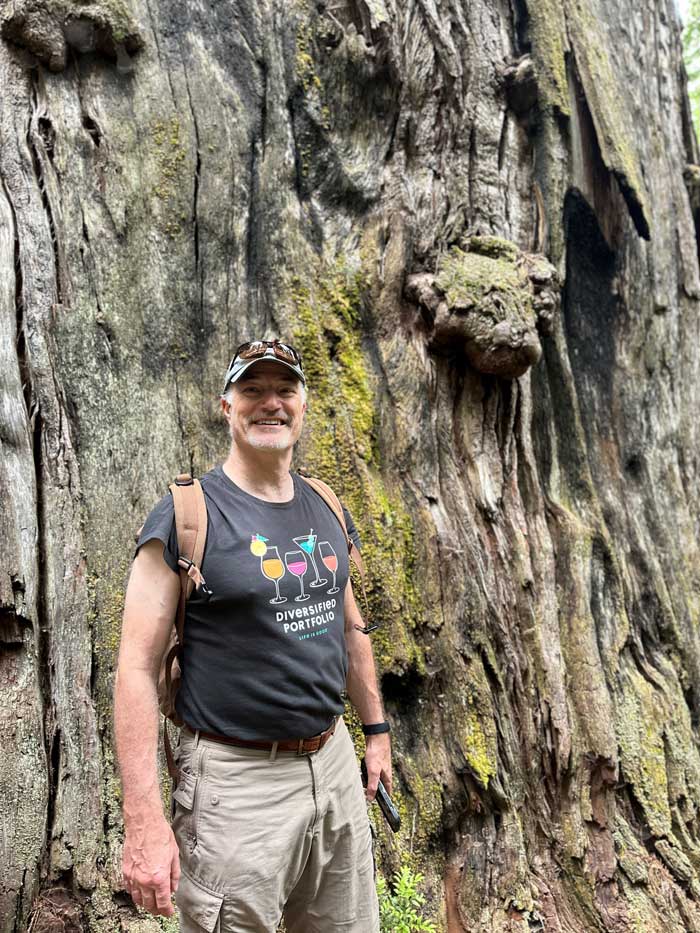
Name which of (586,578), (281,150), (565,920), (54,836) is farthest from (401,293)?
(565,920)

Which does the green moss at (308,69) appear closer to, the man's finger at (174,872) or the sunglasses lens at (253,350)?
the sunglasses lens at (253,350)

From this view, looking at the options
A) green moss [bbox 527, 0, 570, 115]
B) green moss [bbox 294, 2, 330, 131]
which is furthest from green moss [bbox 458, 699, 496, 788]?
green moss [bbox 527, 0, 570, 115]

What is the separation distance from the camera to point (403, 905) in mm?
3742

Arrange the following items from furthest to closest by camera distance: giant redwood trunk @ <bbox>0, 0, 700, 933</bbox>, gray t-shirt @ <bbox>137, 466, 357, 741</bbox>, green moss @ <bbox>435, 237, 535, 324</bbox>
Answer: green moss @ <bbox>435, 237, 535, 324</bbox>, giant redwood trunk @ <bbox>0, 0, 700, 933</bbox>, gray t-shirt @ <bbox>137, 466, 357, 741</bbox>

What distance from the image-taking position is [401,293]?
4727 millimetres

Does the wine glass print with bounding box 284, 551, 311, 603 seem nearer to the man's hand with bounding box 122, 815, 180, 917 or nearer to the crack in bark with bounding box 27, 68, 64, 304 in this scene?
the man's hand with bounding box 122, 815, 180, 917

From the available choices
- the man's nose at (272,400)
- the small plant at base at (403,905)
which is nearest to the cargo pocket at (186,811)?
the man's nose at (272,400)

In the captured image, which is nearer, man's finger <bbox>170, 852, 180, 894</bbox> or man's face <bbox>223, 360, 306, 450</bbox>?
man's finger <bbox>170, 852, 180, 894</bbox>

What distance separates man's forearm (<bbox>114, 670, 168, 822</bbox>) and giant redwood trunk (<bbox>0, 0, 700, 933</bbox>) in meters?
1.25

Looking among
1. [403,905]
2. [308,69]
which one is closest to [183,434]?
[308,69]

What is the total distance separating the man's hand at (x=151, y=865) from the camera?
2316 millimetres

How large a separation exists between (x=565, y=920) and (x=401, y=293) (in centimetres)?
379

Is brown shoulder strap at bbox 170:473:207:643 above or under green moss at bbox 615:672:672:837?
above

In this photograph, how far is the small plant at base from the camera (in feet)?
12.0
